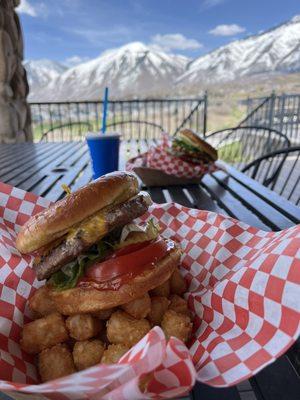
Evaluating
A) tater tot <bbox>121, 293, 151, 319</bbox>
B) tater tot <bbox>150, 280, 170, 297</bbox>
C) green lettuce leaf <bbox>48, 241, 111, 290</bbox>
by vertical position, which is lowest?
tater tot <bbox>150, 280, 170, 297</bbox>

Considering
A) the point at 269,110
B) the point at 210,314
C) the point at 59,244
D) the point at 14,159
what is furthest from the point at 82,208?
the point at 269,110

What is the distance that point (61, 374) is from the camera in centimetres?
65

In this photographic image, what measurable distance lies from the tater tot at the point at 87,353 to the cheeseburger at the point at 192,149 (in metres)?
1.25

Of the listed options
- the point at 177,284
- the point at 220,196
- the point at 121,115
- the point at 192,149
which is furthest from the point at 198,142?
the point at 121,115

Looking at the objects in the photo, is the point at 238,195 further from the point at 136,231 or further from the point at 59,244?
the point at 59,244

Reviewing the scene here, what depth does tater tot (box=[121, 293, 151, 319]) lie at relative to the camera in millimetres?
720

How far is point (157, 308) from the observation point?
2.53 feet

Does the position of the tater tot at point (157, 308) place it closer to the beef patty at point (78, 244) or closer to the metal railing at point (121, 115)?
the beef patty at point (78, 244)

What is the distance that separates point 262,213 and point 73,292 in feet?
2.86

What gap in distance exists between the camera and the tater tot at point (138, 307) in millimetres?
720

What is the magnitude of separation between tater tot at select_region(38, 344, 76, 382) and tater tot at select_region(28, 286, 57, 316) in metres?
0.11

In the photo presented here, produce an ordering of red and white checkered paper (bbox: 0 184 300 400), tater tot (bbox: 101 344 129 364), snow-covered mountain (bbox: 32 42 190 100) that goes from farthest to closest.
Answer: snow-covered mountain (bbox: 32 42 190 100)
tater tot (bbox: 101 344 129 364)
red and white checkered paper (bbox: 0 184 300 400)

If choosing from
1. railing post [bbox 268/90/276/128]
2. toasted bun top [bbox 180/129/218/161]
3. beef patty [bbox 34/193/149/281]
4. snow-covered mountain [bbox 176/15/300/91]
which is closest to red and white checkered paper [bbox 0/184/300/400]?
beef patty [bbox 34/193/149/281]

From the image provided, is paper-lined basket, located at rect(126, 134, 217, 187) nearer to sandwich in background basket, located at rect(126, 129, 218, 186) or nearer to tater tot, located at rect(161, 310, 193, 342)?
sandwich in background basket, located at rect(126, 129, 218, 186)
